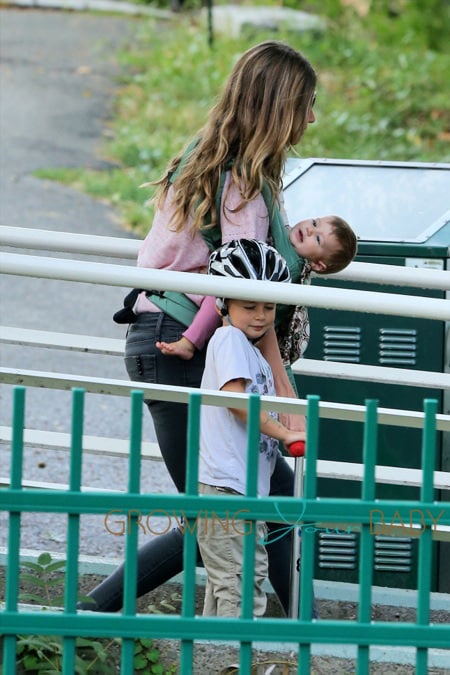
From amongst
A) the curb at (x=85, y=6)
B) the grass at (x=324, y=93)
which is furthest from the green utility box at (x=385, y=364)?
the curb at (x=85, y=6)

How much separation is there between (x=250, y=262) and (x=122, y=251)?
25.5 inches

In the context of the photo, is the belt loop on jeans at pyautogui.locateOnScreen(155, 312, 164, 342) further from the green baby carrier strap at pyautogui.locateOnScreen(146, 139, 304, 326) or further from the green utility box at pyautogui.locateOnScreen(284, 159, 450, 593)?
the green utility box at pyautogui.locateOnScreen(284, 159, 450, 593)

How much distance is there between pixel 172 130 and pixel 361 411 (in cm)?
838

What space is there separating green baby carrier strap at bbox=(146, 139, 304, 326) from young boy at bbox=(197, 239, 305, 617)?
106 millimetres

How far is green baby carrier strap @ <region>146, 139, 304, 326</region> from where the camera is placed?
3.09 metres

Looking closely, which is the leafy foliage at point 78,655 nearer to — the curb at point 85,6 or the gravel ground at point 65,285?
the gravel ground at point 65,285

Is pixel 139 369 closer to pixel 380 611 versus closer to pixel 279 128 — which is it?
pixel 279 128

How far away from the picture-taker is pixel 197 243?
3170 millimetres

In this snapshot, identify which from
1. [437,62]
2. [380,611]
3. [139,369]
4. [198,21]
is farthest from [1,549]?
[198,21]

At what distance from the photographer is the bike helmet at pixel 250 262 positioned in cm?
296

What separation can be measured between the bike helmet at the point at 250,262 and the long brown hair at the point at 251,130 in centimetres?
13

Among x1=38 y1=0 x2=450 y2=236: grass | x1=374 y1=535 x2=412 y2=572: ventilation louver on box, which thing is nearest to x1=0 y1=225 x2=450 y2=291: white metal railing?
x1=374 y1=535 x2=412 y2=572: ventilation louver on box

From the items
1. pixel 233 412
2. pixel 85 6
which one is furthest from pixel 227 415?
pixel 85 6

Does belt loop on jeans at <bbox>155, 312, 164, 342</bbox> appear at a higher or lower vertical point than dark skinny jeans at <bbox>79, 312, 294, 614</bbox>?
higher
